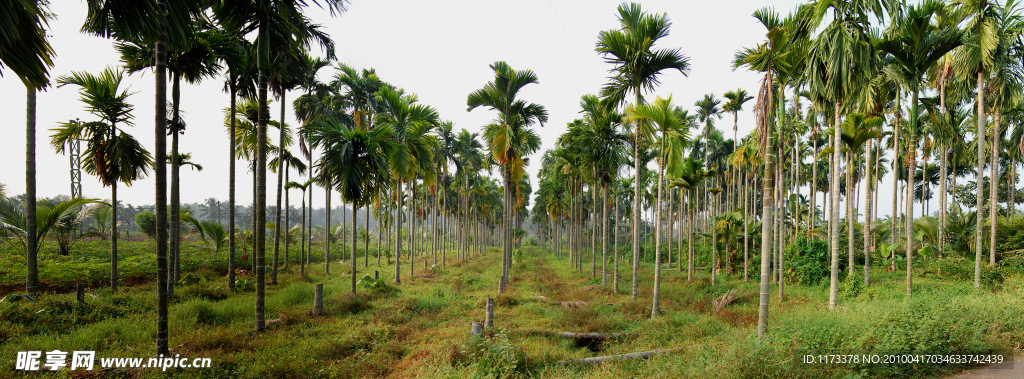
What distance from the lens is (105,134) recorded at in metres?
10.7

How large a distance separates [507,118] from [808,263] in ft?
49.9

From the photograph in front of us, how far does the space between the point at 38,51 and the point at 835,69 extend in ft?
45.5

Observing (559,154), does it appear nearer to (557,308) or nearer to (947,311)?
(557,308)

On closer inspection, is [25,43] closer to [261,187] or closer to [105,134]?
[261,187]

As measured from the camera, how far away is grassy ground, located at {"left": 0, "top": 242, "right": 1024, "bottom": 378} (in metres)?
6.34

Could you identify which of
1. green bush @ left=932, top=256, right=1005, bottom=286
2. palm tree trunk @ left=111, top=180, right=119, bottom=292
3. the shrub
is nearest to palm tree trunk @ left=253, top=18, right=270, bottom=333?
the shrub

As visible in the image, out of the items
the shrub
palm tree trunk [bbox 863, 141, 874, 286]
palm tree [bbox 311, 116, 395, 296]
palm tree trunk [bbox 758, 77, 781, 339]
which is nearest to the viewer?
the shrub

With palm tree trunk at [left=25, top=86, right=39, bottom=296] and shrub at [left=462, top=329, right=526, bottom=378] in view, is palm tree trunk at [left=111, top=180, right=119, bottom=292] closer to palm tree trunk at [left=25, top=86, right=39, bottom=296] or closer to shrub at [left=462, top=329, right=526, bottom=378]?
palm tree trunk at [left=25, top=86, right=39, bottom=296]

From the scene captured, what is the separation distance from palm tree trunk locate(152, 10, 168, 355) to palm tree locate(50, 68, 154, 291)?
19.9ft

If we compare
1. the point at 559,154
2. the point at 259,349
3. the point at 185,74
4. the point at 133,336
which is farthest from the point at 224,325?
the point at 559,154

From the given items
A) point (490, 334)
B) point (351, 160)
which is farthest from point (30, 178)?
point (490, 334)

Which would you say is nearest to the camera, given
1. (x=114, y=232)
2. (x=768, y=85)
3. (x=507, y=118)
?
(x=768, y=85)

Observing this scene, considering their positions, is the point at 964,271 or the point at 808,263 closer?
the point at 964,271

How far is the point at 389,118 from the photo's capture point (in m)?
17.3
